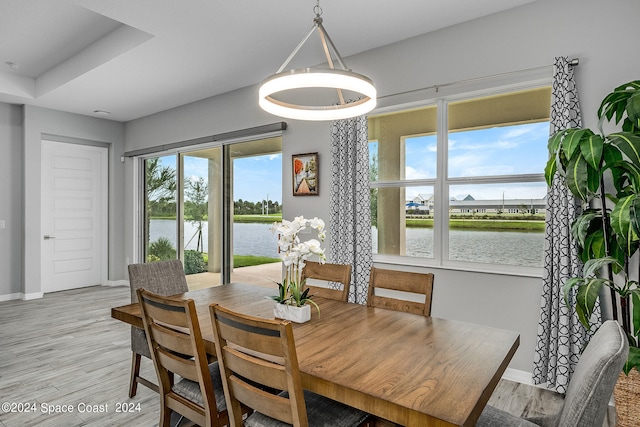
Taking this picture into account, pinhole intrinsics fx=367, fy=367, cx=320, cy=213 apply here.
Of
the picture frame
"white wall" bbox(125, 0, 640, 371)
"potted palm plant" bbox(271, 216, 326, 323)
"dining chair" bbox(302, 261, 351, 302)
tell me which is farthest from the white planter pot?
the picture frame

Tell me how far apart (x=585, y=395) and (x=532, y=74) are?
2.42m

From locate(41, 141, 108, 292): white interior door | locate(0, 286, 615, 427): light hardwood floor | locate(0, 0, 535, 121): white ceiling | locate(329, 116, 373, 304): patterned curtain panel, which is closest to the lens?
locate(0, 286, 615, 427): light hardwood floor

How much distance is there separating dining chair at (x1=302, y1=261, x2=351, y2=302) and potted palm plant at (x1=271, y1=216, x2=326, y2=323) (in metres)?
0.48

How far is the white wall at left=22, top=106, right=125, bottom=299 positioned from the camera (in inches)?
206

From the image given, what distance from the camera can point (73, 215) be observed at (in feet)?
19.3

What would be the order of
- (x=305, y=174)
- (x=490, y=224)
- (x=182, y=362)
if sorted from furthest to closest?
(x=305, y=174) → (x=490, y=224) → (x=182, y=362)

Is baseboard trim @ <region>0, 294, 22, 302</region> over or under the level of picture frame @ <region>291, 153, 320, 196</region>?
under

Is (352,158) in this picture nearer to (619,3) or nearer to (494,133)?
(494,133)

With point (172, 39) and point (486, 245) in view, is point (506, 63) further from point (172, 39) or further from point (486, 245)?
point (172, 39)

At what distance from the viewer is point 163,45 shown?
10.9 ft

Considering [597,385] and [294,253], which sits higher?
[294,253]

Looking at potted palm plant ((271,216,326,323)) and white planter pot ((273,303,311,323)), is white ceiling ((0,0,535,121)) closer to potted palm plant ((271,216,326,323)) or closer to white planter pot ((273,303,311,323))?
potted palm plant ((271,216,326,323))

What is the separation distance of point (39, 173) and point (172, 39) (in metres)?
3.64

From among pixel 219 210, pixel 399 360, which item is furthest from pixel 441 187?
pixel 219 210
